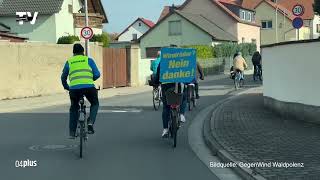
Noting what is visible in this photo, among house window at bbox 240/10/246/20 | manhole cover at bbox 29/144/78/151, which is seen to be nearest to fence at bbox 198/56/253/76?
house window at bbox 240/10/246/20

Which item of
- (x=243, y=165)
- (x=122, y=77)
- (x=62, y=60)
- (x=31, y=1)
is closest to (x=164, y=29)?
(x=31, y=1)

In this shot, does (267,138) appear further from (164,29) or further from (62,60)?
(164,29)

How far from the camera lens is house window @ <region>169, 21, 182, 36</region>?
211ft

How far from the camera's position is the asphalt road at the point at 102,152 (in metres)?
8.31

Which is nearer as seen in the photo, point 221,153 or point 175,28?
point 221,153

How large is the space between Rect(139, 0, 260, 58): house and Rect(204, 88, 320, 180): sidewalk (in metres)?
48.0

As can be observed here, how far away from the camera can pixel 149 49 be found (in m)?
66.8

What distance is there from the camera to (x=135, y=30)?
343 feet

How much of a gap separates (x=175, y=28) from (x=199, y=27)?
3541mm

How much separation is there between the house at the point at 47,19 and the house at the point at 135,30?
175 ft

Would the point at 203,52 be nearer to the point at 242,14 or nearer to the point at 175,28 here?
the point at 175,28

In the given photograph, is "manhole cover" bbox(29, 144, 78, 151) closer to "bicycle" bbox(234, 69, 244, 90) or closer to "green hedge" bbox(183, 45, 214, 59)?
"bicycle" bbox(234, 69, 244, 90)

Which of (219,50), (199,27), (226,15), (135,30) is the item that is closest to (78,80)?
(219,50)

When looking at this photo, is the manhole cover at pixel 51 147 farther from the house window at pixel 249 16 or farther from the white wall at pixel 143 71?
the house window at pixel 249 16
